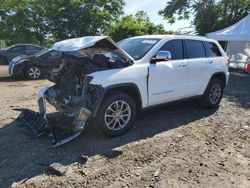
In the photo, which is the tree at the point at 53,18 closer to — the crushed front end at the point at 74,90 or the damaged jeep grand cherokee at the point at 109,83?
the damaged jeep grand cherokee at the point at 109,83

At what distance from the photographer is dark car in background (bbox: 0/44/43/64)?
16.8 meters

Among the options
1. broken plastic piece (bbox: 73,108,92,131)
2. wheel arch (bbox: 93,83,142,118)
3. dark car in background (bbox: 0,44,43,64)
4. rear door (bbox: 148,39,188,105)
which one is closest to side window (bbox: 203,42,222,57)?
rear door (bbox: 148,39,188,105)

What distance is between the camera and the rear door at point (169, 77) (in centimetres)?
534

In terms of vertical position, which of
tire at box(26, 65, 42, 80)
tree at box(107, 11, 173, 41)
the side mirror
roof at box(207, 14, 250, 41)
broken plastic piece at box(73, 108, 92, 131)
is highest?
tree at box(107, 11, 173, 41)

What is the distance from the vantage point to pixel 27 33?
2634 cm

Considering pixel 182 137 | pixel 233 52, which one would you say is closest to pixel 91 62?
pixel 182 137

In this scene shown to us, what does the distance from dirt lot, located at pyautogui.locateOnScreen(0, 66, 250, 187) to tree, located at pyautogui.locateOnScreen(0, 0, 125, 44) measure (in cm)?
1991

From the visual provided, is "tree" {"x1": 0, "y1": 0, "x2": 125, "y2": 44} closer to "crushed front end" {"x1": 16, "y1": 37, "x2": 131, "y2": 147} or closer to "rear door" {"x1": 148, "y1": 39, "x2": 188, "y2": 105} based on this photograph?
"rear door" {"x1": 148, "y1": 39, "x2": 188, "y2": 105}

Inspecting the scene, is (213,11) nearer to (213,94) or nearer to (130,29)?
(130,29)

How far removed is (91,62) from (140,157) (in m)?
1.77

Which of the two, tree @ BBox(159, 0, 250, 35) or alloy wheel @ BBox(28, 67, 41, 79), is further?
tree @ BBox(159, 0, 250, 35)

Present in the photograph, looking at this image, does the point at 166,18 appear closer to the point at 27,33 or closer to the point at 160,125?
the point at 27,33

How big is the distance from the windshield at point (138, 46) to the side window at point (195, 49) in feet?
3.17

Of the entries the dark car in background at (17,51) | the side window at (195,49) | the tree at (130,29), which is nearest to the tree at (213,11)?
the tree at (130,29)
